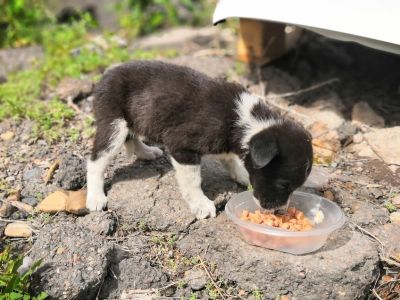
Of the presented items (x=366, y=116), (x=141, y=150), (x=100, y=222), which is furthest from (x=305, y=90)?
(x=100, y=222)

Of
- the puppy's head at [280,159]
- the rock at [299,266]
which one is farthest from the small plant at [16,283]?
the puppy's head at [280,159]

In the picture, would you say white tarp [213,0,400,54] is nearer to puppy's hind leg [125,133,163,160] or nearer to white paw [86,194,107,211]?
puppy's hind leg [125,133,163,160]

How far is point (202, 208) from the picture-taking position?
16.4 ft

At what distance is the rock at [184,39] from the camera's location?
8.70 m

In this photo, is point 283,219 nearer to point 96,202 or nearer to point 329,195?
point 329,195

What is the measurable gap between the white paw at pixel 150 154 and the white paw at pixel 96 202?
80cm

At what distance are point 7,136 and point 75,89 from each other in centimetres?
113

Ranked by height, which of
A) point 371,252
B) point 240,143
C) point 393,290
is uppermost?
point 240,143

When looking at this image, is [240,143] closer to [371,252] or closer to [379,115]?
[371,252]

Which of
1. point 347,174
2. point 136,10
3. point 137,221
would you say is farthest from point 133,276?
point 136,10

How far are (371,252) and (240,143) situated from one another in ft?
4.55

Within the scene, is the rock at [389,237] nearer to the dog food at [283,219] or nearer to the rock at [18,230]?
the dog food at [283,219]

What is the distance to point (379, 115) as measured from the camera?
6727mm

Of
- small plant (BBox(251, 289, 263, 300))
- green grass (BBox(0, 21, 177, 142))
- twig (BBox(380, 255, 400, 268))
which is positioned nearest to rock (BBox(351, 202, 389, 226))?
twig (BBox(380, 255, 400, 268))
